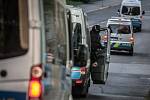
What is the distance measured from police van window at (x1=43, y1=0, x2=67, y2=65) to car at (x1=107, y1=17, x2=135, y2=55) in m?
29.4

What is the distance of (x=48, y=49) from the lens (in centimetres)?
626

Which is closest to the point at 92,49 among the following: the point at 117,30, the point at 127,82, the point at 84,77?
the point at 84,77

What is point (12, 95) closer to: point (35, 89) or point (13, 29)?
point (35, 89)

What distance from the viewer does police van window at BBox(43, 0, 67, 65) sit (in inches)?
250

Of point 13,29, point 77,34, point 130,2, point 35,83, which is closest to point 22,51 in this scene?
point 13,29

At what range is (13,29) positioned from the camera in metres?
5.79

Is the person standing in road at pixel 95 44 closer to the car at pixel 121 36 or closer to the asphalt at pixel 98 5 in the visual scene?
the car at pixel 121 36

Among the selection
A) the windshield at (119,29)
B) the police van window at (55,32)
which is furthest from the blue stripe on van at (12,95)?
the windshield at (119,29)

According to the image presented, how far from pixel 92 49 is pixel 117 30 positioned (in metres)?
20.0

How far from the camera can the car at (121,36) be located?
37.1 m

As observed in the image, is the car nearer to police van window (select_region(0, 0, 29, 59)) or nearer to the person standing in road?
the person standing in road

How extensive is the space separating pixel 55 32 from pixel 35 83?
1.31 metres

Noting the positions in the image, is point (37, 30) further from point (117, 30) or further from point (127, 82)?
point (117, 30)

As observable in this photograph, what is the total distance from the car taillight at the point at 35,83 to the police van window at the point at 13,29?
209 mm
